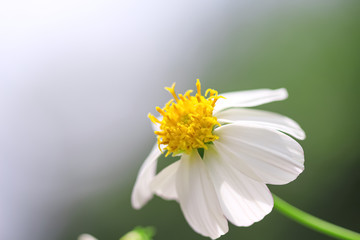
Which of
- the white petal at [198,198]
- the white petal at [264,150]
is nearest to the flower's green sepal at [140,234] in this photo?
the white petal at [198,198]

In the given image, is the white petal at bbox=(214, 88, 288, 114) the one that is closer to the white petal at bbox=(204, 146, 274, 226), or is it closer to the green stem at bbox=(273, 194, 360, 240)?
the white petal at bbox=(204, 146, 274, 226)

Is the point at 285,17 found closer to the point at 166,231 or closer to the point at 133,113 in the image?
the point at 133,113

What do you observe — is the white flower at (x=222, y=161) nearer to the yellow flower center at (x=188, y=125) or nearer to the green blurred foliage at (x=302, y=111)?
the yellow flower center at (x=188, y=125)

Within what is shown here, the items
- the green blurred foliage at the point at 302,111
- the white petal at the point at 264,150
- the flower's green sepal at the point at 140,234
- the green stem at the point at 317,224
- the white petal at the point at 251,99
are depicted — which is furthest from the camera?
the green blurred foliage at the point at 302,111

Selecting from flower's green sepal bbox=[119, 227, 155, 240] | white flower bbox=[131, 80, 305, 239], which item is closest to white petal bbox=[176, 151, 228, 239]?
white flower bbox=[131, 80, 305, 239]

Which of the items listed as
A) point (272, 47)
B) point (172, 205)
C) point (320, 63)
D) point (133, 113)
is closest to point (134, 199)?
point (172, 205)

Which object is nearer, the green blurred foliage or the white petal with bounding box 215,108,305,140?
the white petal with bounding box 215,108,305,140

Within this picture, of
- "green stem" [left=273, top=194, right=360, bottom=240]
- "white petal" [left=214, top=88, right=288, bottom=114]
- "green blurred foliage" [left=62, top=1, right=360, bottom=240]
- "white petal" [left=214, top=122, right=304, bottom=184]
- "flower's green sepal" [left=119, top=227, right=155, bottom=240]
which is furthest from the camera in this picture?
"green blurred foliage" [left=62, top=1, right=360, bottom=240]

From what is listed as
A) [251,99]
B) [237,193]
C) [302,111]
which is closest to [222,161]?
[237,193]
